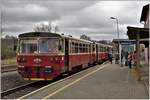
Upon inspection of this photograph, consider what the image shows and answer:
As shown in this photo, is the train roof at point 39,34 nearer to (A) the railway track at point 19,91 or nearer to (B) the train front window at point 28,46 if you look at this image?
(B) the train front window at point 28,46

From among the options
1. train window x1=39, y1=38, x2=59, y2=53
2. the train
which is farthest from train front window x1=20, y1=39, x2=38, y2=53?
train window x1=39, y1=38, x2=59, y2=53

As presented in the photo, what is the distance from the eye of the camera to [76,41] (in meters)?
23.0

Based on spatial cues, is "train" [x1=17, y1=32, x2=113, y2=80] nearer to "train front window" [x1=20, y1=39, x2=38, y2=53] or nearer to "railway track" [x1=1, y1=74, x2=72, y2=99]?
"train front window" [x1=20, y1=39, x2=38, y2=53]

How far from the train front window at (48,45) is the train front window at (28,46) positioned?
31cm

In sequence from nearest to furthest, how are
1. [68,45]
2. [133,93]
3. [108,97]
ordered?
1. [108,97]
2. [133,93]
3. [68,45]

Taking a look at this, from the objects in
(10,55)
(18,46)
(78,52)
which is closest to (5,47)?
(10,55)

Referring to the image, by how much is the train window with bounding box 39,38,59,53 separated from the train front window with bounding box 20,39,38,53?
0.29 meters

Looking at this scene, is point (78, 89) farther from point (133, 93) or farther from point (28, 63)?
point (28, 63)

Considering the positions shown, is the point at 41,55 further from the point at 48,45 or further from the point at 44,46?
the point at 48,45

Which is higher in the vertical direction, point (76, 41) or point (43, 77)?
point (76, 41)

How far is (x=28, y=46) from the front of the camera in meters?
18.8

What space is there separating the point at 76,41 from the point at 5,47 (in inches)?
1194

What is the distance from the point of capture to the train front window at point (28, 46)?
18.6 m

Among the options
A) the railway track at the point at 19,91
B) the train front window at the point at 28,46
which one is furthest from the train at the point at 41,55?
the railway track at the point at 19,91
